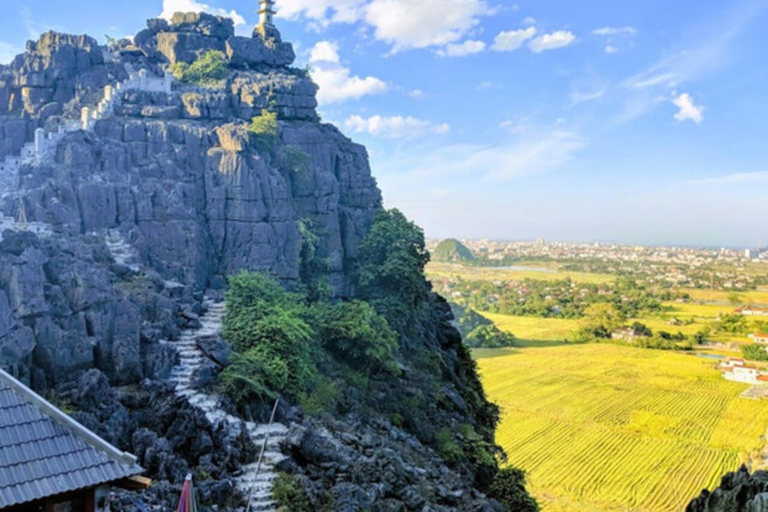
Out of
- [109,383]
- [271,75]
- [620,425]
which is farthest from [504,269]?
[109,383]

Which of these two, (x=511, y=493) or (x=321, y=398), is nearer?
(x=321, y=398)

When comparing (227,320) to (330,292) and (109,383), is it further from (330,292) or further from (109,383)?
(330,292)

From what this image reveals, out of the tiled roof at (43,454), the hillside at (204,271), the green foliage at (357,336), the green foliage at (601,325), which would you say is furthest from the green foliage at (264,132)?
the green foliage at (601,325)

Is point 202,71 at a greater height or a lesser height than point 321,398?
greater

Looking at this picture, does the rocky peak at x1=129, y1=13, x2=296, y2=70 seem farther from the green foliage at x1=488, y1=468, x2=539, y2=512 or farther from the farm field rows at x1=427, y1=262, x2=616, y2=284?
the farm field rows at x1=427, y1=262, x2=616, y2=284

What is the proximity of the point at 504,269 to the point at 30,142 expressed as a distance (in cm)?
18347

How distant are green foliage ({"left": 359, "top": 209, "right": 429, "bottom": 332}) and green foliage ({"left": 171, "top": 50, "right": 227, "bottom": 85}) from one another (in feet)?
36.3

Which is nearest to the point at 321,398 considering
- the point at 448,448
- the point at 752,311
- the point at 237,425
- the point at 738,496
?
the point at 237,425

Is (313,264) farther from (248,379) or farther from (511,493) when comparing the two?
(511,493)

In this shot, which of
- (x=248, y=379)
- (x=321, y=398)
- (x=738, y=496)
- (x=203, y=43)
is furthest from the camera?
(x=203, y=43)

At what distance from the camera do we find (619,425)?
150 ft

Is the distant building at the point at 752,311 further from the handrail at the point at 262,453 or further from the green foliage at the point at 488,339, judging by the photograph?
the handrail at the point at 262,453

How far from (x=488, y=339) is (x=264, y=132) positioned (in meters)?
56.1

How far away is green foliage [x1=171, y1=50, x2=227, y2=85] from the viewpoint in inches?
1117
